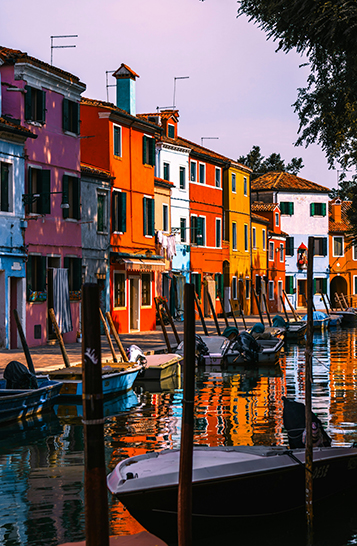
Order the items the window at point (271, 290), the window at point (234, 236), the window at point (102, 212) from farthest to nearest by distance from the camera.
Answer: the window at point (271, 290)
the window at point (234, 236)
the window at point (102, 212)

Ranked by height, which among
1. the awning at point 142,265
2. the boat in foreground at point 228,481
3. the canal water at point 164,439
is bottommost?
the canal water at point 164,439

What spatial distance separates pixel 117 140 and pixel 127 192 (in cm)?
218

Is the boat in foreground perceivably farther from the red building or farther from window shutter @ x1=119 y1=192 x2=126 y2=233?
the red building

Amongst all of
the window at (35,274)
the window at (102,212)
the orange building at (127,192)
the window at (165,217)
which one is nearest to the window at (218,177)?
the window at (165,217)

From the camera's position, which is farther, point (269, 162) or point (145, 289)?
point (269, 162)

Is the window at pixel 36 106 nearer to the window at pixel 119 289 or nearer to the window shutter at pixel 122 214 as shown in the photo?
the window shutter at pixel 122 214

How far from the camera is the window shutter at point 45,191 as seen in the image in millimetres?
25547

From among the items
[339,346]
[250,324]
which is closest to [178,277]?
[250,324]

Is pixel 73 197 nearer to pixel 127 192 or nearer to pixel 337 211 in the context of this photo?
pixel 127 192

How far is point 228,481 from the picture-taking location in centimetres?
796

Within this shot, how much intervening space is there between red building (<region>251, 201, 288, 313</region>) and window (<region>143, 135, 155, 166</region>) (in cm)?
2315

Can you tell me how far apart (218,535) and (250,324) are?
108ft

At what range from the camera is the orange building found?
3130 cm

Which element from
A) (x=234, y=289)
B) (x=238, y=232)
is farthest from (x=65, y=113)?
(x=238, y=232)
